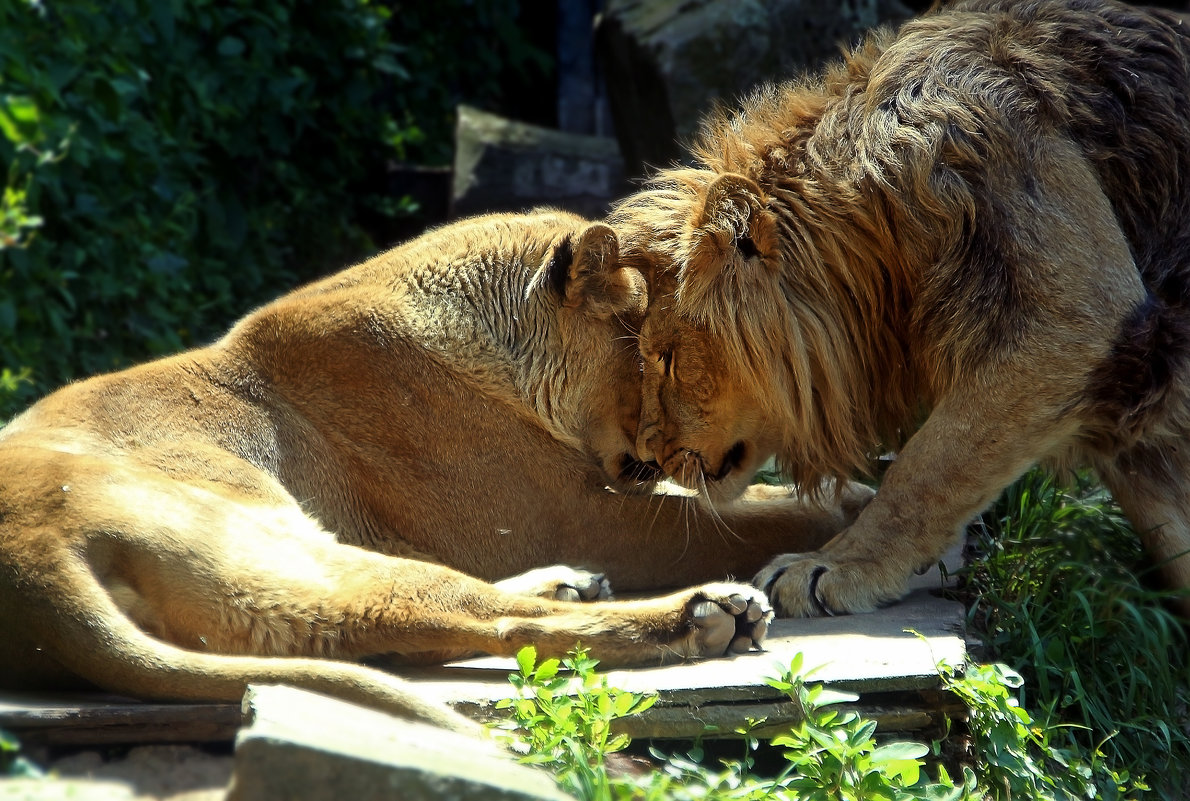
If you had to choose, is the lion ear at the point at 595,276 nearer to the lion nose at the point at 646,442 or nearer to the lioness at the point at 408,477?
the lioness at the point at 408,477

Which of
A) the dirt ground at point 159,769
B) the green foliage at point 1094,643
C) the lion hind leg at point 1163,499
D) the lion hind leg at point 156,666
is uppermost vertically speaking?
the lion hind leg at point 156,666

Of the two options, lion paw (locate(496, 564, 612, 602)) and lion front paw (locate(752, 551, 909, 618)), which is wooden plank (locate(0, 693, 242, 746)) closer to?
lion paw (locate(496, 564, 612, 602))

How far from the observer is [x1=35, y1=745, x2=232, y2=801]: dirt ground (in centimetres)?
224

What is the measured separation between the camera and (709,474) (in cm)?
388

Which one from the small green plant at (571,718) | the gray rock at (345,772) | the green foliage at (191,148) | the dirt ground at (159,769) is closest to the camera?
the gray rock at (345,772)

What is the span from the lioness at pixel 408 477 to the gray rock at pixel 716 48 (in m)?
3.11

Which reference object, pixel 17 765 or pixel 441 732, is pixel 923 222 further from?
pixel 17 765

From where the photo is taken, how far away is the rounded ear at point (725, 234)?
3.70m

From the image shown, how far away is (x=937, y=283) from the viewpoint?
3.64 m

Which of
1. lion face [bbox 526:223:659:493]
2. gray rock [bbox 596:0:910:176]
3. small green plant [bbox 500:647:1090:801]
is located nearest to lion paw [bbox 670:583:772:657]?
small green plant [bbox 500:647:1090:801]

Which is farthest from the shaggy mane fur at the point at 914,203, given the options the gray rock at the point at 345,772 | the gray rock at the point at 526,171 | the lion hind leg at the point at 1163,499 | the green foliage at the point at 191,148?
the gray rock at the point at 526,171

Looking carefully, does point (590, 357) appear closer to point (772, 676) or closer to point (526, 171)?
point (772, 676)

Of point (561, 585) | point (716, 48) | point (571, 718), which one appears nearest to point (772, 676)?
point (571, 718)

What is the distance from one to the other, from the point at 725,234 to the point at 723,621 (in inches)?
47.3
